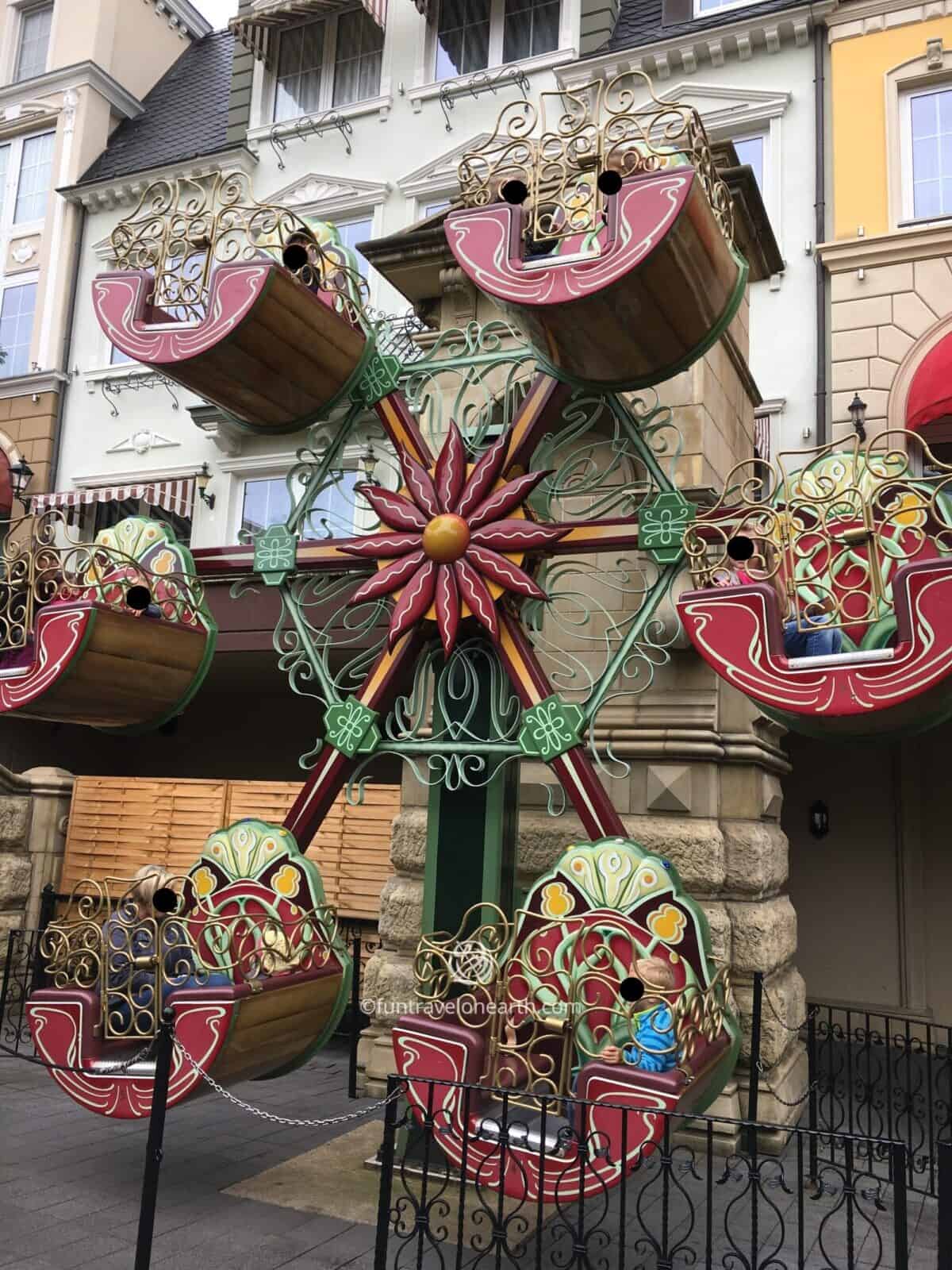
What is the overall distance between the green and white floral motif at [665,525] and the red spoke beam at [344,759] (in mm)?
1573

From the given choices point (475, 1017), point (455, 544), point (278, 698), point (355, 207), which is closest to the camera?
point (475, 1017)

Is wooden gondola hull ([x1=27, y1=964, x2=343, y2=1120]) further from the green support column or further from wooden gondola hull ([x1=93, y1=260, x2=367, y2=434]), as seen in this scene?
wooden gondola hull ([x1=93, y1=260, x2=367, y2=434])

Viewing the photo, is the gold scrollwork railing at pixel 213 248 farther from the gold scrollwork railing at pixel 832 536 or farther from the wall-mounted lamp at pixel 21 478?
the wall-mounted lamp at pixel 21 478

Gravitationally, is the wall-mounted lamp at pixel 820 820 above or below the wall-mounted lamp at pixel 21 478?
below

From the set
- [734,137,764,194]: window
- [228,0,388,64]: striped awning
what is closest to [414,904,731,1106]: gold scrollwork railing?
[734,137,764,194]: window

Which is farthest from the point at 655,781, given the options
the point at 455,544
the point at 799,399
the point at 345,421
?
the point at 799,399

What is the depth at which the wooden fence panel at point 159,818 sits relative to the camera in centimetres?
1280

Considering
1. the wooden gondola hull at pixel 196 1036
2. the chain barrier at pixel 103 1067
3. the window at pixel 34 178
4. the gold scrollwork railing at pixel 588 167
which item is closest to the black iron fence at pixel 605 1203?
the wooden gondola hull at pixel 196 1036

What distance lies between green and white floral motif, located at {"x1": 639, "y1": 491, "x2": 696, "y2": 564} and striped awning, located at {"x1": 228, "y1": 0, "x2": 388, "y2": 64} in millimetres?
13225

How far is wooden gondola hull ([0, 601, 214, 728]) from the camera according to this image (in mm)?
6668

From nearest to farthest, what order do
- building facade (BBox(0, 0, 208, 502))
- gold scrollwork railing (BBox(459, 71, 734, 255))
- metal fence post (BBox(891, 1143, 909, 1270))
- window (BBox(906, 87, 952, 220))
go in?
metal fence post (BBox(891, 1143, 909, 1270)) → gold scrollwork railing (BBox(459, 71, 734, 255)) → window (BBox(906, 87, 952, 220)) → building facade (BBox(0, 0, 208, 502))

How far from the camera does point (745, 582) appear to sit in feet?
18.8

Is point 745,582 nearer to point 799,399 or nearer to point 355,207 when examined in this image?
point 799,399

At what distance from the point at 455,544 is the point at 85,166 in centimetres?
1591
